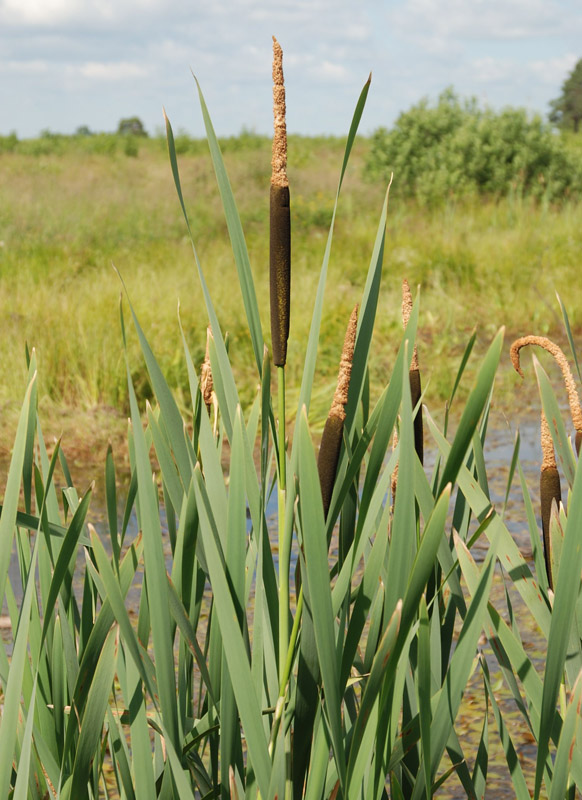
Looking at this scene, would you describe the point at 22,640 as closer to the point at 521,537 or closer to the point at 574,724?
the point at 574,724

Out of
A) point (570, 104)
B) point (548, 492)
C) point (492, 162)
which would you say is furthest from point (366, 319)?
point (570, 104)

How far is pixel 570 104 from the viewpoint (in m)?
53.2

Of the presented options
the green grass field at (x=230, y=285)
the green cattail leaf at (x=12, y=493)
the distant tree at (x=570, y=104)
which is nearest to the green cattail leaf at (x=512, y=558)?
the green cattail leaf at (x=12, y=493)

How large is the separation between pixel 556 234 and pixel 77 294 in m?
4.70

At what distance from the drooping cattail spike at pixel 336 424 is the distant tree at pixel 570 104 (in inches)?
2192

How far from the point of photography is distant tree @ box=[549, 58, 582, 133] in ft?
171

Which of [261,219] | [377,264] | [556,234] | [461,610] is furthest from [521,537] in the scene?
[261,219]

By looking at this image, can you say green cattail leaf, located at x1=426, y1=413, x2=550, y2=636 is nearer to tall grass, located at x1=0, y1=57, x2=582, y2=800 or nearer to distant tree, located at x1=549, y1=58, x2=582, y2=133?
tall grass, located at x1=0, y1=57, x2=582, y2=800

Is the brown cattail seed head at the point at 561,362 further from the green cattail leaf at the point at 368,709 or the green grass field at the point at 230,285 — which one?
the green grass field at the point at 230,285

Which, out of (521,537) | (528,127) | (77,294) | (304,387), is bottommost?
(521,537)

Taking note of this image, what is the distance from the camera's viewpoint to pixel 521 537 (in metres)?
3.25

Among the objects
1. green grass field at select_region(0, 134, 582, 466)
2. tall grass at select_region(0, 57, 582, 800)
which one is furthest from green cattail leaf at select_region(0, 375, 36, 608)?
green grass field at select_region(0, 134, 582, 466)

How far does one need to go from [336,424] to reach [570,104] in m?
58.3

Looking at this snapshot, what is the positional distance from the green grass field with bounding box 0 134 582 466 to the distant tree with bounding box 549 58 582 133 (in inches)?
1727
